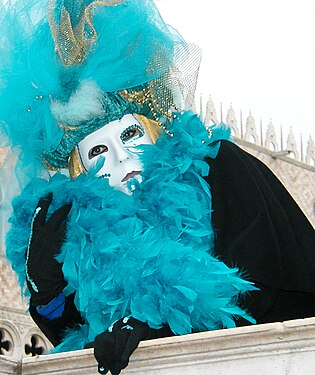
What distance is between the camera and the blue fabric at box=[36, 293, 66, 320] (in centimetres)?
162

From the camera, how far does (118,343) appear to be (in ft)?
4.20

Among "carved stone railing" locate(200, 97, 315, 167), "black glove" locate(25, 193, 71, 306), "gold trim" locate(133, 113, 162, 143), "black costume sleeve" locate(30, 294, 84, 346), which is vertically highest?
"gold trim" locate(133, 113, 162, 143)

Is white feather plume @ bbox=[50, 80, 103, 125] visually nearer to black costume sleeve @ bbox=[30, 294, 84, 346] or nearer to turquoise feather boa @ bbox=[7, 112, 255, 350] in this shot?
turquoise feather boa @ bbox=[7, 112, 255, 350]

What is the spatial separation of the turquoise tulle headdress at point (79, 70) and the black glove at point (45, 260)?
0.65 ft

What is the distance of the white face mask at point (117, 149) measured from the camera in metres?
1.63

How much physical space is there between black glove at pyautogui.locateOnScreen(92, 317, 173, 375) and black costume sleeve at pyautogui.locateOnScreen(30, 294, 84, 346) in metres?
0.29

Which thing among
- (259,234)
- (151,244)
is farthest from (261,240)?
(151,244)

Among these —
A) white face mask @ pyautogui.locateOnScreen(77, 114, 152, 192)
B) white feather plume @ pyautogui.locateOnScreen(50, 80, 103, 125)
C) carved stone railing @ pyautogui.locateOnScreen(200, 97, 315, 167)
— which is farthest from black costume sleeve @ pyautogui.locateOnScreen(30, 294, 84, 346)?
carved stone railing @ pyautogui.locateOnScreen(200, 97, 315, 167)

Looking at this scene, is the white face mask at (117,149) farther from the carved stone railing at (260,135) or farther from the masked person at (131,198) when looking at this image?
the carved stone railing at (260,135)

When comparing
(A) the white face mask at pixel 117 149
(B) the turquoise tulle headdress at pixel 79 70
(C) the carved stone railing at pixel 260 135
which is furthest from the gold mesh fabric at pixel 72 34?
(C) the carved stone railing at pixel 260 135

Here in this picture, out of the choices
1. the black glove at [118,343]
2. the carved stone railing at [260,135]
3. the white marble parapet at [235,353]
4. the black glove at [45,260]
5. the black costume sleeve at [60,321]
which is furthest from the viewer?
the carved stone railing at [260,135]

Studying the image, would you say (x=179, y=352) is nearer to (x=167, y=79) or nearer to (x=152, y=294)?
(x=152, y=294)

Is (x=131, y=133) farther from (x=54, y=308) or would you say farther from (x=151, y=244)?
(x=54, y=308)

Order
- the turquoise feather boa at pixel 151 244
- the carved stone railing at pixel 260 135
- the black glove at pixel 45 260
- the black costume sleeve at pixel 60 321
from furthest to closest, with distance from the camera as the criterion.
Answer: the carved stone railing at pixel 260 135
the black costume sleeve at pixel 60 321
the black glove at pixel 45 260
the turquoise feather boa at pixel 151 244
